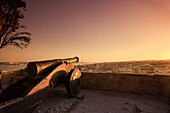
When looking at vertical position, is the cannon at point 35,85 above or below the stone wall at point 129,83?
above

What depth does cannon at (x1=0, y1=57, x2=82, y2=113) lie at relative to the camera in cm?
225

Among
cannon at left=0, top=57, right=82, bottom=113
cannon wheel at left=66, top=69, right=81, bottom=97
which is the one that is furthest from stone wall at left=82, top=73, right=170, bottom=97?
cannon wheel at left=66, top=69, right=81, bottom=97

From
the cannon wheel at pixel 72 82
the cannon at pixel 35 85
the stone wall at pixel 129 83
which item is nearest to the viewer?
the cannon at pixel 35 85

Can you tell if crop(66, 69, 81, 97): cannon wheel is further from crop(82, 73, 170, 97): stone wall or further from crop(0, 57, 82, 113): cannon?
crop(82, 73, 170, 97): stone wall

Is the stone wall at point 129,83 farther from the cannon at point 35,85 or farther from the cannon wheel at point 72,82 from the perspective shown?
the cannon wheel at point 72,82

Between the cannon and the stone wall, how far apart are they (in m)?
1.60

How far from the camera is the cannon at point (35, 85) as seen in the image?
2.25 metres

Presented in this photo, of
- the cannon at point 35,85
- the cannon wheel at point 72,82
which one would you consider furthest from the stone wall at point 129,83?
the cannon wheel at point 72,82

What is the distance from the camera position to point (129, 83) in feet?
16.4

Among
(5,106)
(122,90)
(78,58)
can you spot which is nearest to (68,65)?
(78,58)

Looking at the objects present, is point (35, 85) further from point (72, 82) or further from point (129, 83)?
point (129, 83)

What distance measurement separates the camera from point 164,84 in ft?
14.5

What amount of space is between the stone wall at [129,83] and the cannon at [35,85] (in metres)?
1.60

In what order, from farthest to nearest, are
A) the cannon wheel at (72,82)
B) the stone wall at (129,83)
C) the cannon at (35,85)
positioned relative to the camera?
the stone wall at (129,83), the cannon wheel at (72,82), the cannon at (35,85)
